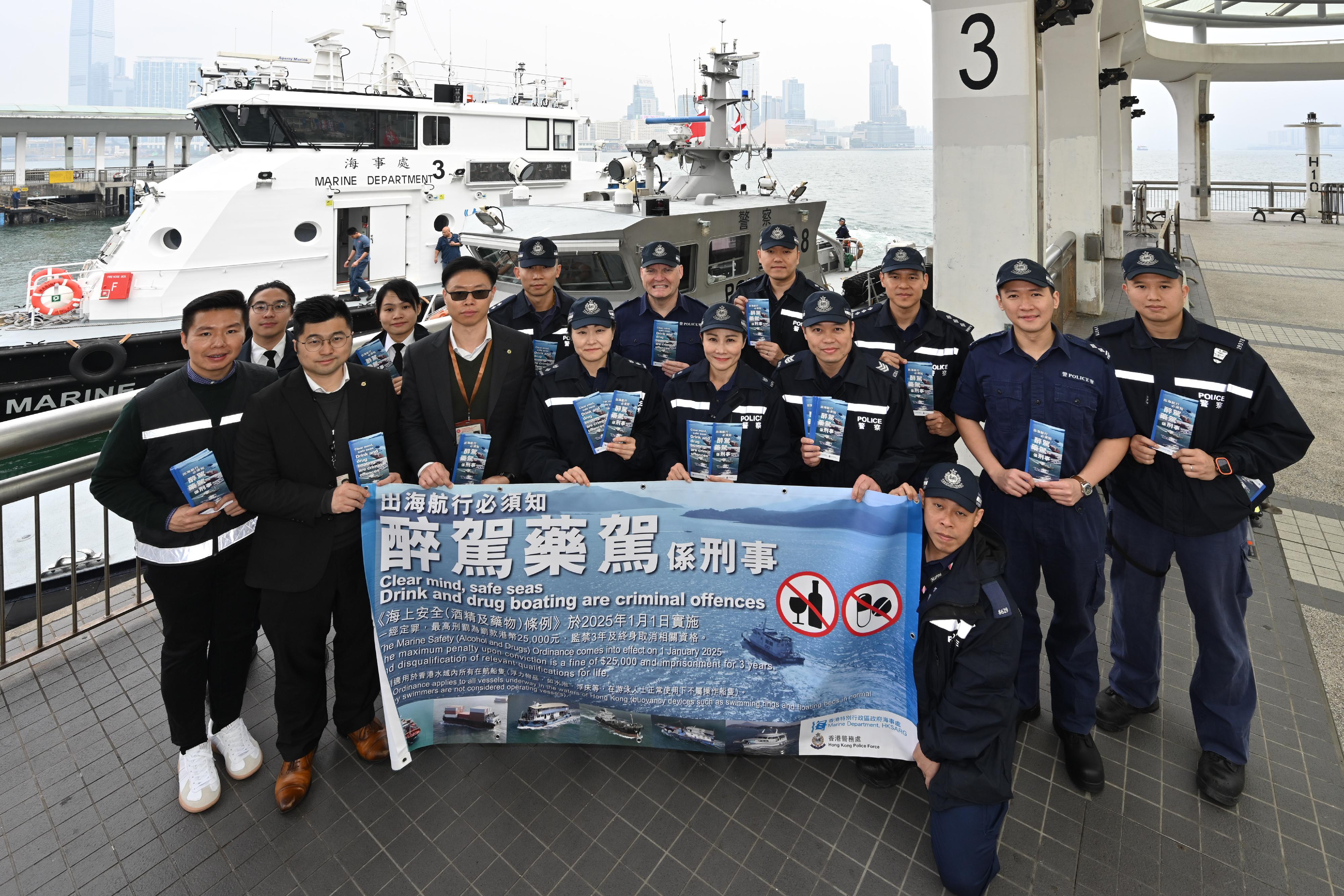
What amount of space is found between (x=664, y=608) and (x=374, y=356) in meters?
2.33

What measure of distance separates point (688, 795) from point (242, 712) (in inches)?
82.7

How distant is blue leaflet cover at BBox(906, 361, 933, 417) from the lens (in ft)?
11.9

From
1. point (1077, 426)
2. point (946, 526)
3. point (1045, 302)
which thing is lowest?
point (946, 526)

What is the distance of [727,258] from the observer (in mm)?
9430

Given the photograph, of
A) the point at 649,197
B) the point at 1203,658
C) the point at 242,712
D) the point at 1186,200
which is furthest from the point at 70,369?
the point at 1186,200

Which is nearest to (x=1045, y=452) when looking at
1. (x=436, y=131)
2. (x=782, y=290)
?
(x=782, y=290)

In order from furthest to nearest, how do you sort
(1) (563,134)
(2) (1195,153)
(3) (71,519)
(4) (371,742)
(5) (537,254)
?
(2) (1195,153) → (1) (563,134) → (5) (537,254) → (3) (71,519) → (4) (371,742)

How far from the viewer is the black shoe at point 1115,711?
10.7 feet

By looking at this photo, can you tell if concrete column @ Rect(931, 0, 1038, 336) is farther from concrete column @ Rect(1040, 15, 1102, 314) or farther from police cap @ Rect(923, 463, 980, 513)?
concrete column @ Rect(1040, 15, 1102, 314)

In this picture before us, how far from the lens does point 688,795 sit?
9.57 feet

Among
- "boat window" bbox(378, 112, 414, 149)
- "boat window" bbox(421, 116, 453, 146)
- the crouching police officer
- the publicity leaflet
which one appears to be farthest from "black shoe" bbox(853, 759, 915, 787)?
"boat window" bbox(421, 116, 453, 146)

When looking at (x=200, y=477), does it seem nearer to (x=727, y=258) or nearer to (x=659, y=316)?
(x=659, y=316)

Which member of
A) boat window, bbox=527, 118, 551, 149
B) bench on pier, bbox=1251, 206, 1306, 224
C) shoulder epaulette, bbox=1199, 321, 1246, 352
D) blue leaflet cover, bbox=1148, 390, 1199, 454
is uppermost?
bench on pier, bbox=1251, 206, 1306, 224

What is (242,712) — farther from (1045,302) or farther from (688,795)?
(1045,302)
